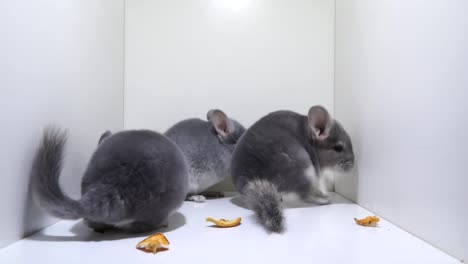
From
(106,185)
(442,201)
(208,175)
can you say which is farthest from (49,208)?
(442,201)

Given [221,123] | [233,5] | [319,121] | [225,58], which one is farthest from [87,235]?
[233,5]

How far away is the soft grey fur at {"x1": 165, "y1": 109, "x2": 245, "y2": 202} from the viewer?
1.41 m

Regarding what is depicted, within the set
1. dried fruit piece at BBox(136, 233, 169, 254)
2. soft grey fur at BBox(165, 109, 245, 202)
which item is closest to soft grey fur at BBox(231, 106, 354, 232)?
soft grey fur at BBox(165, 109, 245, 202)

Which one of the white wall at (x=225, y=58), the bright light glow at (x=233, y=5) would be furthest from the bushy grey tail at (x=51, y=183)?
the bright light glow at (x=233, y=5)

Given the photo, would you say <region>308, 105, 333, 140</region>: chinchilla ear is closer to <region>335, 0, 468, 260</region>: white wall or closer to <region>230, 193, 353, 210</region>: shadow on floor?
<region>335, 0, 468, 260</region>: white wall

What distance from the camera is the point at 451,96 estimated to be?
2.46ft

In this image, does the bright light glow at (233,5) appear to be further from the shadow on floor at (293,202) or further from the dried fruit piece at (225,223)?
the dried fruit piece at (225,223)

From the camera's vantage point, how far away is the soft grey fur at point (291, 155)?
1.23 m

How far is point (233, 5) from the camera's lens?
1.67 m

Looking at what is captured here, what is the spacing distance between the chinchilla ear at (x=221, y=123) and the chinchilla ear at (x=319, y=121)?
1.08 ft

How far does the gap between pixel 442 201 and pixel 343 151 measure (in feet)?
1.85

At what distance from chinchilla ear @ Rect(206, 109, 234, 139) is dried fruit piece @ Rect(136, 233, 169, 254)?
2.24ft

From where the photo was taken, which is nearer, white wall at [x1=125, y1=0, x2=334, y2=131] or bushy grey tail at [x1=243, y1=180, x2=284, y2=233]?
bushy grey tail at [x1=243, y1=180, x2=284, y2=233]

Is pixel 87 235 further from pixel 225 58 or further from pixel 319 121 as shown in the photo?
pixel 225 58
